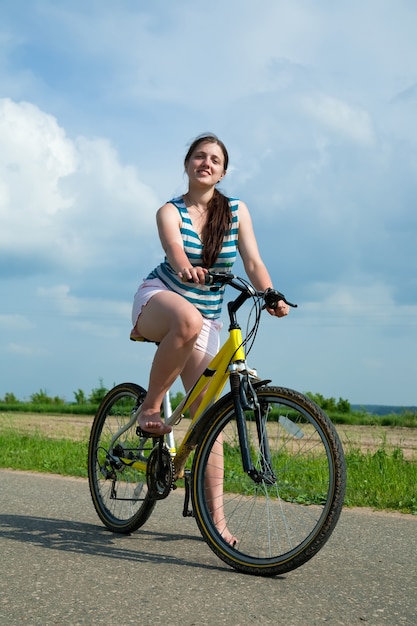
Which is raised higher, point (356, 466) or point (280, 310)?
point (280, 310)

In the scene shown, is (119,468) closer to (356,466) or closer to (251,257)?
(251,257)

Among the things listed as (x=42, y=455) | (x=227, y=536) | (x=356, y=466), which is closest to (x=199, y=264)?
(x=227, y=536)

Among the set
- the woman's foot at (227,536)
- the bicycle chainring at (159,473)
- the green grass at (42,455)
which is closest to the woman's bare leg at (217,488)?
the woman's foot at (227,536)

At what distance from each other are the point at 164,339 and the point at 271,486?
955 mm

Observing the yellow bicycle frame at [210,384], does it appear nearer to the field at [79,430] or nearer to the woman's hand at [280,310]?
the woman's hand at [280,310]

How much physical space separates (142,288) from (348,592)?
2018 millimetres

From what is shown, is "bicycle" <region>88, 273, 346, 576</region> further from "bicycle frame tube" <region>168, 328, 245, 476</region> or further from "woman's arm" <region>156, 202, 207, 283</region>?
"woman's arm" <region>156, 202, 207, 283</region>

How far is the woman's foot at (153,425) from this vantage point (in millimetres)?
4781

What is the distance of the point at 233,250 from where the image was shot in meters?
4.86

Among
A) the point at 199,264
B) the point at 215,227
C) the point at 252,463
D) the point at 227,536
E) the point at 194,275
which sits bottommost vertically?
the point at 227,536

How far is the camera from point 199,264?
4.80m

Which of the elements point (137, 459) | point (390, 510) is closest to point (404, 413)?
point (390, 510)

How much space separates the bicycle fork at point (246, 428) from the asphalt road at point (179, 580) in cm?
51

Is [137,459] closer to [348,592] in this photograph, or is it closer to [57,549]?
[57,549]
